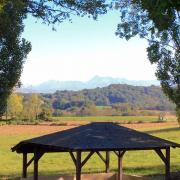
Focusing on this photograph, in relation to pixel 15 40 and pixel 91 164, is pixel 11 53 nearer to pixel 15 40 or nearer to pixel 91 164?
pixel 15 40

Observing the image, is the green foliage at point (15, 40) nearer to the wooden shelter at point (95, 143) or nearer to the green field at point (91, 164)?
the wooden shelter at point (95, 143)

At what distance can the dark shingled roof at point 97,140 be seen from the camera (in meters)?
17.4

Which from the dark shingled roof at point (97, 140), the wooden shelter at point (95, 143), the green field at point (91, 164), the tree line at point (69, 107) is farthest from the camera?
the tree line at point (69, 107)

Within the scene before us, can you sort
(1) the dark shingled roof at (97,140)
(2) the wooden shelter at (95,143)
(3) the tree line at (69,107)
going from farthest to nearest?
(3) the tree line at (69,107)
(1) the dark shingled roof at (97,140)
(2) the wooden shelter at (95,143)

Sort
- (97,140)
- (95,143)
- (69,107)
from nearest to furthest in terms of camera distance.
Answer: (95,143) → (97,140) → (69,107)

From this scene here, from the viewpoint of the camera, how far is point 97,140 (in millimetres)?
17969

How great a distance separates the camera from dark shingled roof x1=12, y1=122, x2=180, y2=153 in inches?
685

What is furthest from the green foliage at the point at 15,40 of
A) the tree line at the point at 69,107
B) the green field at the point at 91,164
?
the tree line at the point at 69,107

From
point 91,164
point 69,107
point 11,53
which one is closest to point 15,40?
point 11,53

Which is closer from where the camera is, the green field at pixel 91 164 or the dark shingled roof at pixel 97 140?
the dark shingled roof at pixel 97 140

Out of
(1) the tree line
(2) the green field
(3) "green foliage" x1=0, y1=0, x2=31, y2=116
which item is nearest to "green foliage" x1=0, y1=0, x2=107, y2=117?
(3) "green foliage" x1=0, y1=0, x2=31, y2=116

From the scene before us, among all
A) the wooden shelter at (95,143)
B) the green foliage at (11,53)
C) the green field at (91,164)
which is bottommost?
the green field at (91,164)

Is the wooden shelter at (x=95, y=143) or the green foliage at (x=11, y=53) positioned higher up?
the green foliage at (x=11, y=53)

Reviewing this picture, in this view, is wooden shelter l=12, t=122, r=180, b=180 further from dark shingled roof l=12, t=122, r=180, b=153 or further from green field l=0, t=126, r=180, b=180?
green field l=0, t=126, r=180, b=180
